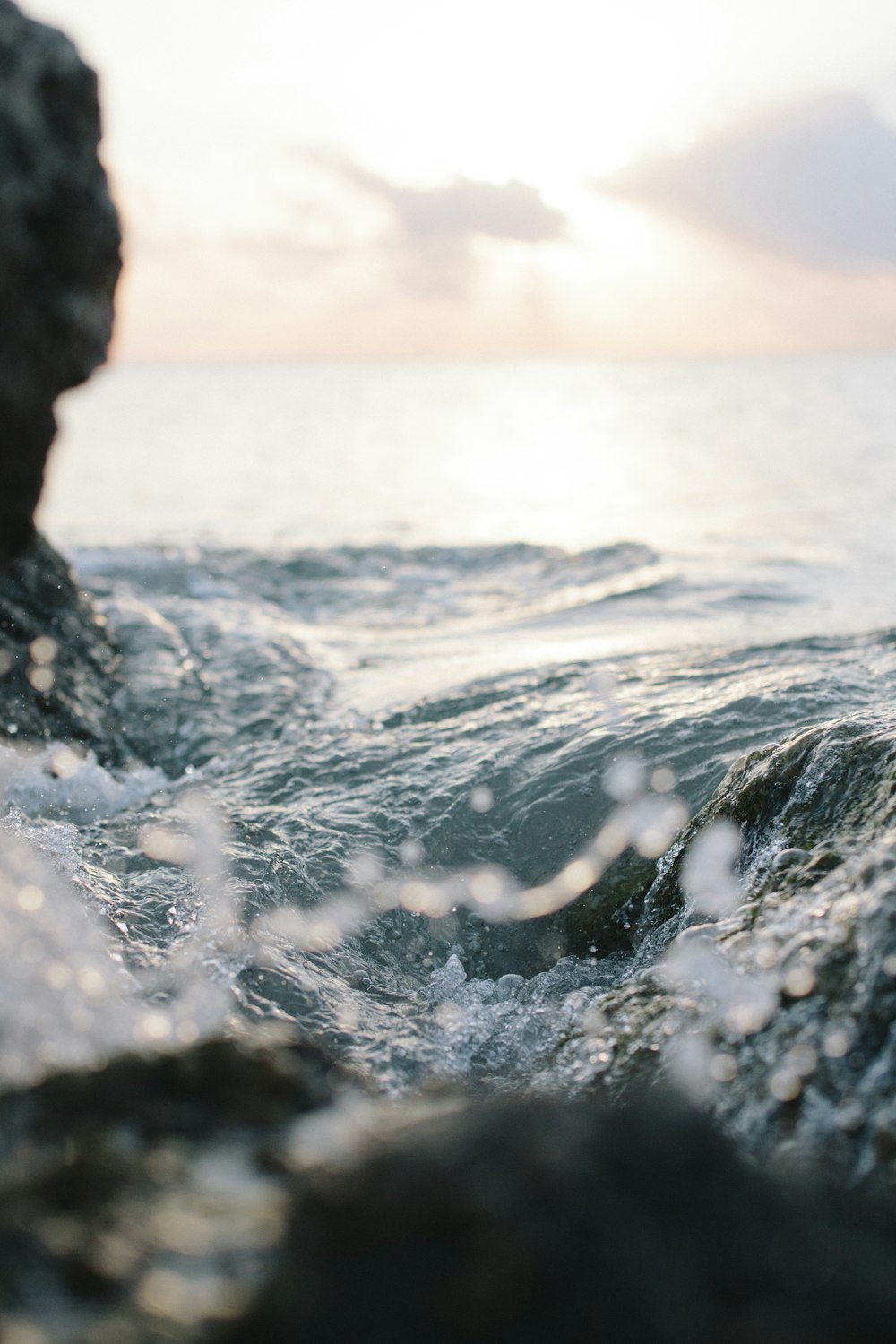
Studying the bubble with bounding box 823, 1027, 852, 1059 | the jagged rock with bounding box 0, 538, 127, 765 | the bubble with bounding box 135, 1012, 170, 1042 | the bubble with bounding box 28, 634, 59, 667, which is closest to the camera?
the bubble with bounding box 823, 1027, 852, 1059

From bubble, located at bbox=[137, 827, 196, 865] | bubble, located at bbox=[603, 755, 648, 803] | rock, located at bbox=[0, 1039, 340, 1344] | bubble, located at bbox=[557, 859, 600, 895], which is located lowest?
bubble, located at bbox=[137, 827, 196, 865]

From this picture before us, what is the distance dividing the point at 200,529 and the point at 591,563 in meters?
A: 7.99

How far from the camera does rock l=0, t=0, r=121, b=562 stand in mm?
2158

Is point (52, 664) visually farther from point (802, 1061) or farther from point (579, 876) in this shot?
point (802, 1061)

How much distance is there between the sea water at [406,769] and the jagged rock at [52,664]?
0.65ft

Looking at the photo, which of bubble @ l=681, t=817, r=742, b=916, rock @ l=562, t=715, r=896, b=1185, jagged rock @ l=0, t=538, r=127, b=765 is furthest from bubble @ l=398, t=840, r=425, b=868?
jagged rock @ l=0, t=538, r=127, b=765

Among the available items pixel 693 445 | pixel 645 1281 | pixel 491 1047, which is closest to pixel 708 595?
pixel 491 1047

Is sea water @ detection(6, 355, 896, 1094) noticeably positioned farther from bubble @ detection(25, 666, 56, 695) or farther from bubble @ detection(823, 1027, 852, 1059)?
bubble @ detection(823, 1027, 852, 1059)

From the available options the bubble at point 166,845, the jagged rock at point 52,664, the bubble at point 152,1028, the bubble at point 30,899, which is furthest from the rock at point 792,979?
the jagged rock at point 52,664

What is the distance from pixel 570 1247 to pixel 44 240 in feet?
7.33

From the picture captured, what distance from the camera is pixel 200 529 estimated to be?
17.9 meters

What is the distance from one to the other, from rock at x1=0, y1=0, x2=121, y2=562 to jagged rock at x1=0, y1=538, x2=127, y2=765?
3.10m

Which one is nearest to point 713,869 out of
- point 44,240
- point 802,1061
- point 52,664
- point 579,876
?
point 579,876

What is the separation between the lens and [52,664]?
5.87 meters
